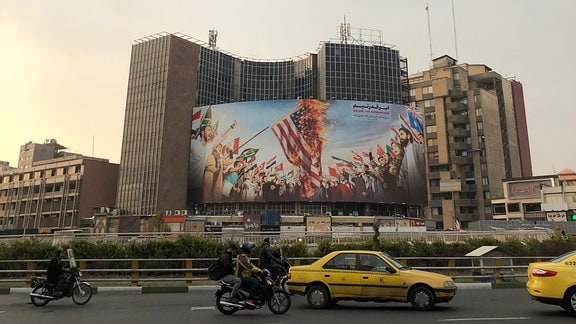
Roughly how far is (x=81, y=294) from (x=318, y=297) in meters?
6.73

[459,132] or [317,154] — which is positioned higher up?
[459,132]

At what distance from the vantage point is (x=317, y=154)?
72188 mm

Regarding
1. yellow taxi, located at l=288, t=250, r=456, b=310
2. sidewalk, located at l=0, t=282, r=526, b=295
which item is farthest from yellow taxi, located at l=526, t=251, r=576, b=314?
sidewalk, located at l=0, t=282, r=526, b=295

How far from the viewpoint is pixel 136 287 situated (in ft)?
52.1

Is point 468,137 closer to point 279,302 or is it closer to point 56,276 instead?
point 279,302

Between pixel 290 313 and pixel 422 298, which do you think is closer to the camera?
pixel 290 313

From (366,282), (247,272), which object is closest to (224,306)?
(247,272)

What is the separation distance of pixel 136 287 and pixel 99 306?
12.8 ft

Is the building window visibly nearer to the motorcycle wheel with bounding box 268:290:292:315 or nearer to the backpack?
the motorcycle wheel with bounding box 268:290:292:315

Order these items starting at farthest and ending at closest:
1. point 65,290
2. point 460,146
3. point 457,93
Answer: point 457,93 < point 460,146 < point 65,290

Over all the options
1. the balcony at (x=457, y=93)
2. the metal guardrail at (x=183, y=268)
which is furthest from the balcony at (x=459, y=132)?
the metal guardrail at (x=183, y=268)

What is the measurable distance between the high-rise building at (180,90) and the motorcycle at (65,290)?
220 ft

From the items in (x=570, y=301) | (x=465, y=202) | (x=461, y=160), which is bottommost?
(x=570, y=301)

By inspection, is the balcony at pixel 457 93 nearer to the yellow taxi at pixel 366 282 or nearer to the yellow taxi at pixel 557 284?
the yellow taxi at pixel 366 282
